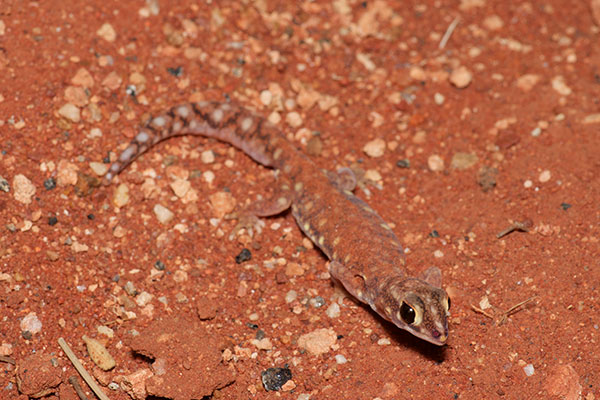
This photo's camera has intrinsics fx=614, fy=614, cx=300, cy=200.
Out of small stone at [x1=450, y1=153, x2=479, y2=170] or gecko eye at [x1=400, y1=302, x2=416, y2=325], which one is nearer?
gecko eye at [x1=400, y1=302, x2=416, y2=325]

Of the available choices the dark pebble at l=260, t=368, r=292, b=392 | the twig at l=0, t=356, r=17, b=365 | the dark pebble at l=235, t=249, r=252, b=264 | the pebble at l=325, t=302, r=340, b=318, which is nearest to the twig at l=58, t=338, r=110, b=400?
the twig at l=0, t=356, r=17, b=365

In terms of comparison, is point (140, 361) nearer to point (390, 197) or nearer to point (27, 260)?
point (27, 260)

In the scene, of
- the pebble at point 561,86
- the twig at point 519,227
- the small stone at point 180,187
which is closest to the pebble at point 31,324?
the small stone at point 180,187

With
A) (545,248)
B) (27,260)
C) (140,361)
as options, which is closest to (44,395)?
(140,361)

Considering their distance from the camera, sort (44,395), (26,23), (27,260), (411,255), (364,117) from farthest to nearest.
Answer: (364,117) < (26,23) < (411,255) < (27,260) < (44,395)

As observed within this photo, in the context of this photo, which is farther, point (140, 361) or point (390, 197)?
point (390, 197)

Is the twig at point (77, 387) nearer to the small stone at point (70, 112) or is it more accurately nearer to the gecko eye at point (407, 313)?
the small stone at point (70, 112)

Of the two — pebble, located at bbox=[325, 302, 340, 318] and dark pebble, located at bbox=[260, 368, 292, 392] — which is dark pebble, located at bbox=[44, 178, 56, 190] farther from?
pebble, located at bbox=[325, 302, 340, 318]

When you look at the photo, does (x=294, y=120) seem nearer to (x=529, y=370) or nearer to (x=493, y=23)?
(x=493, y=23)
